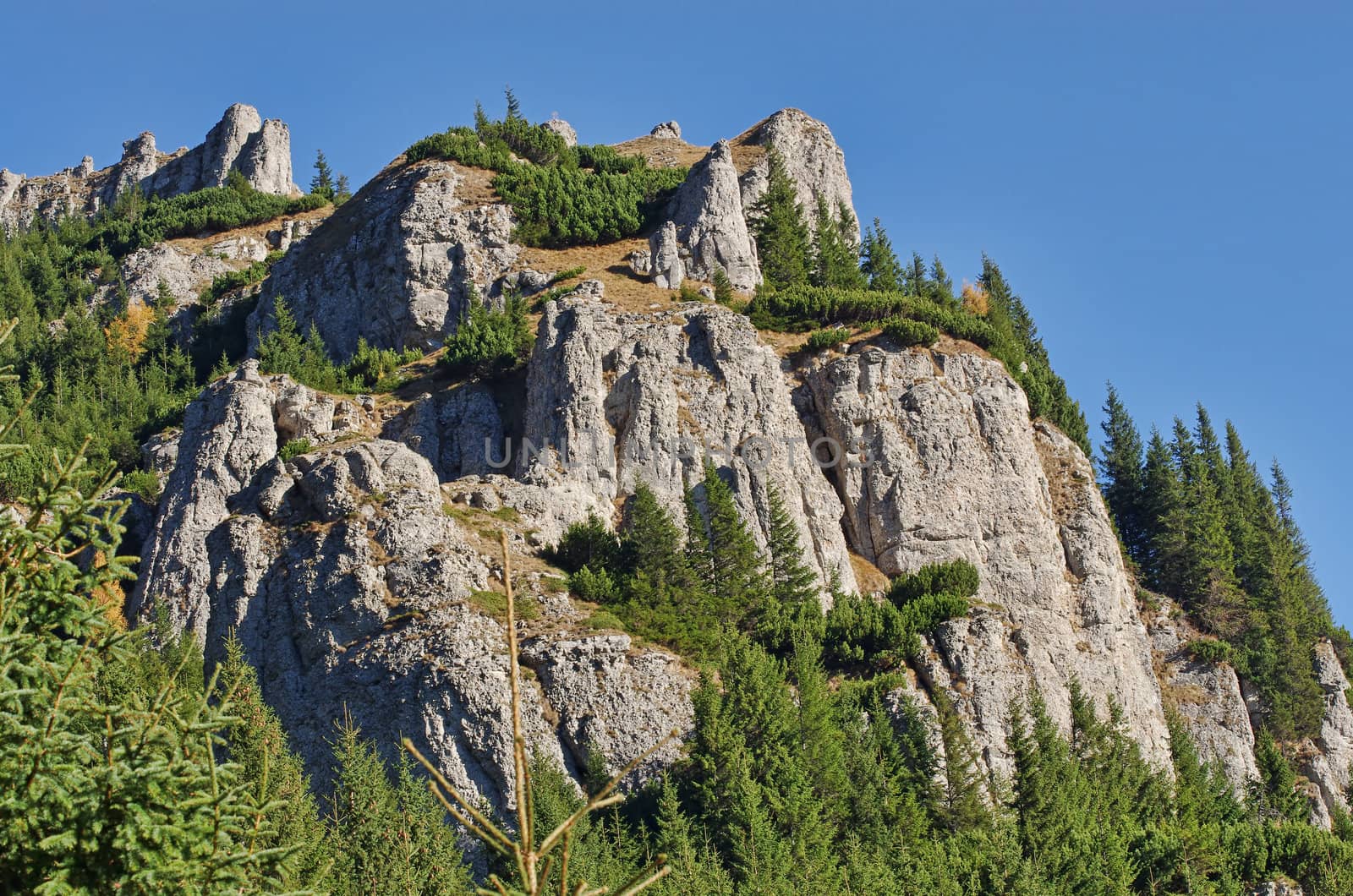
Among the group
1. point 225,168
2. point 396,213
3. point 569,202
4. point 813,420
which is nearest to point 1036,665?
point 813,420

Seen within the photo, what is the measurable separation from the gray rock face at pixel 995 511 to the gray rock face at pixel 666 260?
356 inches

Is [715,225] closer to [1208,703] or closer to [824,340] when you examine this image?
[824,340]

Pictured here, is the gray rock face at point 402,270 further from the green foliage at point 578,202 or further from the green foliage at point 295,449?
the green foliage at point 295,449

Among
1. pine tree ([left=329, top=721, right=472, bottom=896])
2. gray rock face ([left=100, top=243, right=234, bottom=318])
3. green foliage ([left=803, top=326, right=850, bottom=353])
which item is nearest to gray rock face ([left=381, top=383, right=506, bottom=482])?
green foliage ([left=803, top=326, right=850, bottom=353])

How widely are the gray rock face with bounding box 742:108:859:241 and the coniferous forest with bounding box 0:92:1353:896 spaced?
6.50 feet

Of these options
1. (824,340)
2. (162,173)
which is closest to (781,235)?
(824,340)

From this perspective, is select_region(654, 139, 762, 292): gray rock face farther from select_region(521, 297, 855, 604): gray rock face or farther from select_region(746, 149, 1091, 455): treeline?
select_region(521, 297, 855, 604): gray rock face

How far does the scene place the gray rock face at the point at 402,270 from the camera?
65125 millimetres

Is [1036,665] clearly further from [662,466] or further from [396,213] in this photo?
[396,213]

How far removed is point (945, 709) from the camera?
43.8 metres

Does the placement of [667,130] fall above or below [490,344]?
above

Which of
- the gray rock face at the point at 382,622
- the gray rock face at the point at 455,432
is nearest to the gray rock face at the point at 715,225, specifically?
the gray rock face at the point at 455,432

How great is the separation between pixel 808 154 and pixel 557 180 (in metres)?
17.0

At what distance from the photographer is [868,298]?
61250 millimetres
